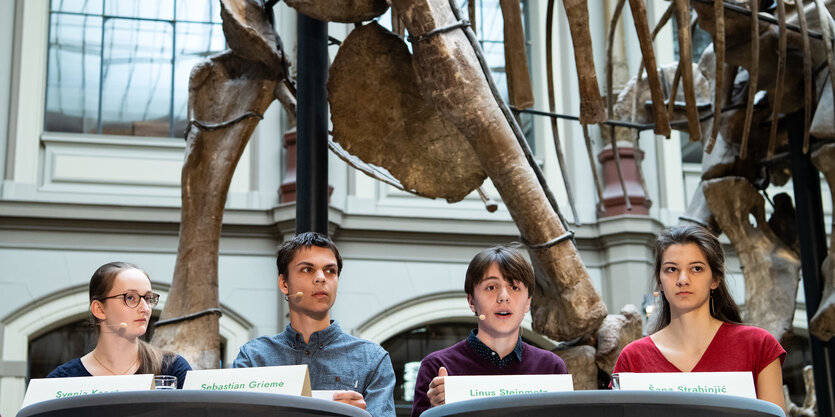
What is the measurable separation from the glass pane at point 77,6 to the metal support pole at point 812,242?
28.0 ft

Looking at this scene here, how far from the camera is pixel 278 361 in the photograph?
8.62ft

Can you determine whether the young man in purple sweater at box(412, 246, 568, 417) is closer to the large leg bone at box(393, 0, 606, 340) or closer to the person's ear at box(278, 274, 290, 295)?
the person's ear at box(278, 274, 290, 295)

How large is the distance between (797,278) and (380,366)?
7.86 feet

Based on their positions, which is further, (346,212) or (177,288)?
(346,212)

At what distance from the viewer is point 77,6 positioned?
36.2 ft

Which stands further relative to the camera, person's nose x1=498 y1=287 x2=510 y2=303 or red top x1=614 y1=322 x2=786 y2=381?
person's nose x1=498 y1=287 x2=510 y2=303

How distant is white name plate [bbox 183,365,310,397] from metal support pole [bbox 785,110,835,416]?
8.80 ft

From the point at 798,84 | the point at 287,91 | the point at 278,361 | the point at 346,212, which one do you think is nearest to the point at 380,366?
the point at 278,361

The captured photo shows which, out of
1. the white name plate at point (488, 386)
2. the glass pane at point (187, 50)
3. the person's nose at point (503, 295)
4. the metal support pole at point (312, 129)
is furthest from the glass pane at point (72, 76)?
the white name plate at point (488, 386)

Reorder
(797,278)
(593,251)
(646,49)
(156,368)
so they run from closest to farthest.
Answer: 1. (156,368)
2. (646,49)
3. (797,278)
4. (593,251)

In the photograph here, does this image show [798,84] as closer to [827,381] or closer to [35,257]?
[827,381]

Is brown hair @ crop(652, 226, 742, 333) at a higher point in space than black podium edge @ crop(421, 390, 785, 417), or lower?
higher

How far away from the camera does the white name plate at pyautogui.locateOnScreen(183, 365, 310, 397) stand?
6.25 feet

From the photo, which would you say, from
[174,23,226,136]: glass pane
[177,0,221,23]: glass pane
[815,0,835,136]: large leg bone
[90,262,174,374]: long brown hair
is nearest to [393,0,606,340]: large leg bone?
[90,262,174,374]: long brown hair
